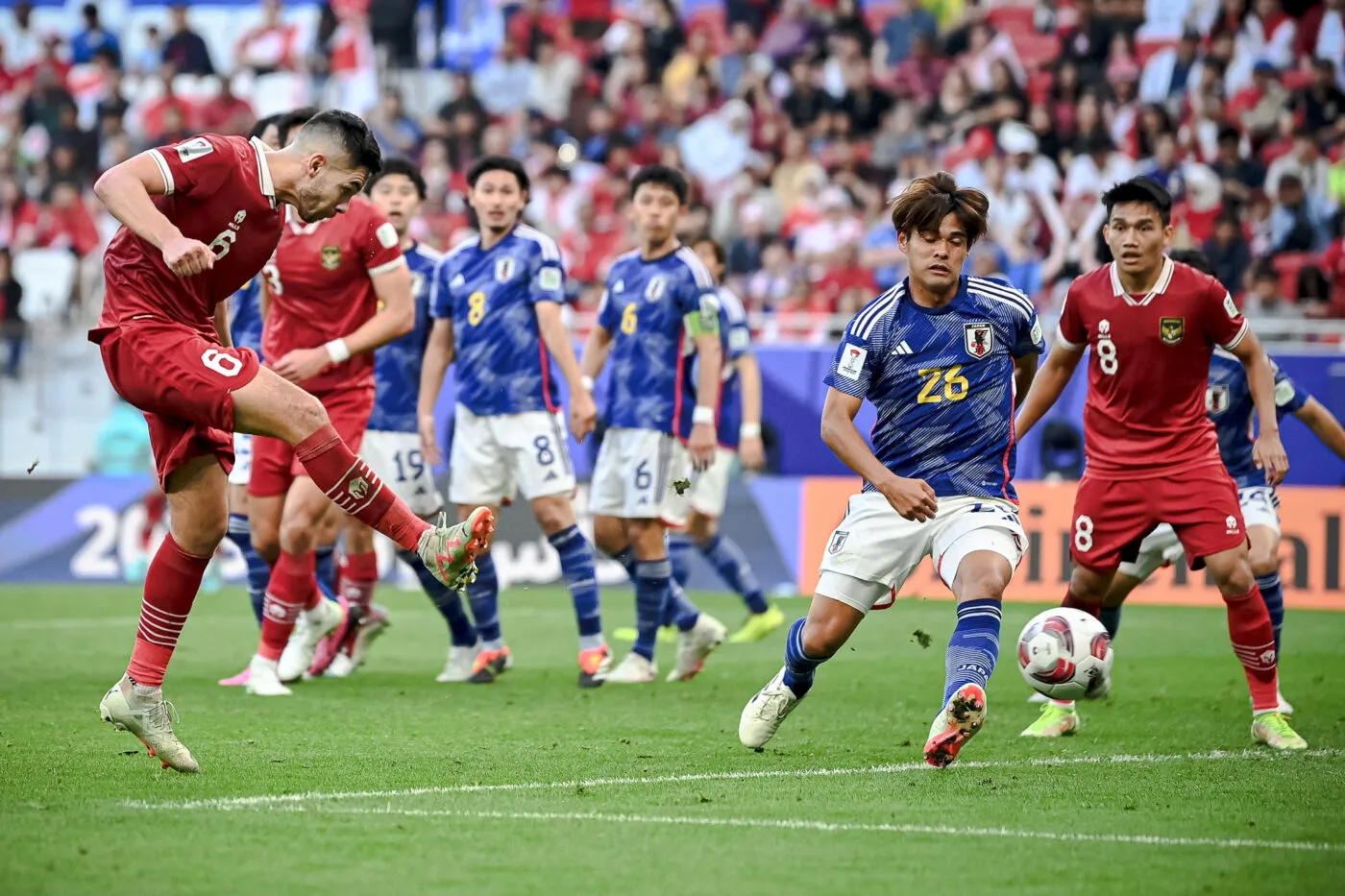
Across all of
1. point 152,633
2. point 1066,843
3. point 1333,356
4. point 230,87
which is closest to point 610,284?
point 152,633

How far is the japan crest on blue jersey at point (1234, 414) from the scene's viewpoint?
9.61 metres

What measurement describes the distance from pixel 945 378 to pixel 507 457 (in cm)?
395

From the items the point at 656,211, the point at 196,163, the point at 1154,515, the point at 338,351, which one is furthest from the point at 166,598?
the point at 656,211

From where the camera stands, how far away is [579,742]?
25.0ft

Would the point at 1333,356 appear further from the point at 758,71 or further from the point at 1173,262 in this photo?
the point at 758,71

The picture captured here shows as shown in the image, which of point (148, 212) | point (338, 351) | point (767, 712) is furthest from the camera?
point (338, 351)

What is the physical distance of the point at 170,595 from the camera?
6719mm

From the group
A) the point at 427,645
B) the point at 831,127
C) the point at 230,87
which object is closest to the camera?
the point at 427,645

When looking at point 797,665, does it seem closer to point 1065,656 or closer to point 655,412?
point 1065,656

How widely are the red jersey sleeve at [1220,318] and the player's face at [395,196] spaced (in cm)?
478

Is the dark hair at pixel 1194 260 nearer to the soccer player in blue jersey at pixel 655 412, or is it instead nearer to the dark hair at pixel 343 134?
the soccer player in blue jersey at pixel 655 412

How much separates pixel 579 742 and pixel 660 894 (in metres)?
2.96

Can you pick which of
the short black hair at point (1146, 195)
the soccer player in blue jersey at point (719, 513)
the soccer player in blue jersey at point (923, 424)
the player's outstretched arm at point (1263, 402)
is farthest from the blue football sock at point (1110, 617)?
the soccer player in blue jersey at point (719, 513)

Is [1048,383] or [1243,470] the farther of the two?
[1243,470]
